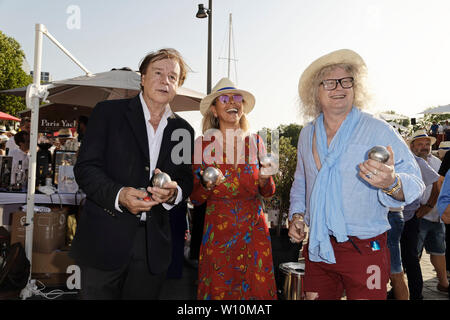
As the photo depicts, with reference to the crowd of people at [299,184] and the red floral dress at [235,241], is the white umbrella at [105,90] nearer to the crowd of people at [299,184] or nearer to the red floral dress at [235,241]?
the red floral dress at [235,241]

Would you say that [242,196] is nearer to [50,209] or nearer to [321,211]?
[321,211]

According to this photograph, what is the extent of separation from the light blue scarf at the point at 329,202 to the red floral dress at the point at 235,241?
916 millimetres

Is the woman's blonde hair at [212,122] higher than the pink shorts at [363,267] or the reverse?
higher

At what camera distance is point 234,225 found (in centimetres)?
297

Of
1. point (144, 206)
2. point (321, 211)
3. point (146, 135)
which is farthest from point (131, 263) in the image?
point (321, 211)

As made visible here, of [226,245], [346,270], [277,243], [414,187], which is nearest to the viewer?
[414,187]

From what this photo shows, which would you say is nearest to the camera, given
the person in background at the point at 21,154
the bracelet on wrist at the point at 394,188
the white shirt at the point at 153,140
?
the bracelet on wrist at the point at 394,188

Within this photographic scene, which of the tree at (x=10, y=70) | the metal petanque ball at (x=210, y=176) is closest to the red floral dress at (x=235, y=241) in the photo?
the metal petanque ball at (x=210, y=176)

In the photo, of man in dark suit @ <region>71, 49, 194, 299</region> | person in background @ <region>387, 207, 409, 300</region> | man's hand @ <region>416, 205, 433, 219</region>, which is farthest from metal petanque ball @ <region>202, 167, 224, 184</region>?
man's hand @ <region>416, 205, 433, 219</region>

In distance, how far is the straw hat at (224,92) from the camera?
337 centimetres

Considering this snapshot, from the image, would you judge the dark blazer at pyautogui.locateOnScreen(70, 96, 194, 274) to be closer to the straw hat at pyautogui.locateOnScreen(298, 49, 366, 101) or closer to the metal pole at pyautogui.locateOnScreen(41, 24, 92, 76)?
the straw hat at pyautogui.locateOnScreen(298, 49, 366, 101)

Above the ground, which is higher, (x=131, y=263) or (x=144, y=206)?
(x=144, y=206)

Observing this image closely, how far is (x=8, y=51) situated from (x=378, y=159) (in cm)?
4258

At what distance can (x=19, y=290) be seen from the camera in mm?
4812
